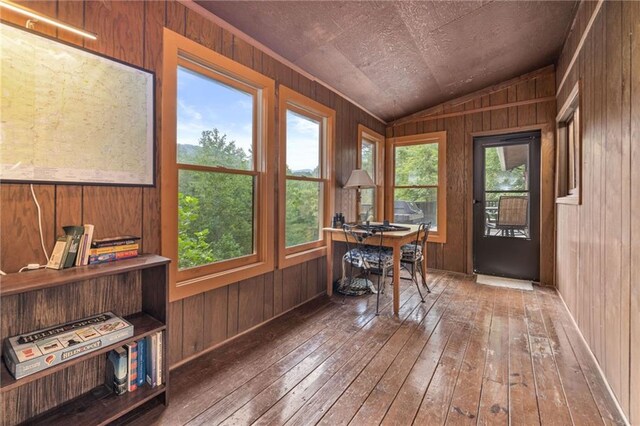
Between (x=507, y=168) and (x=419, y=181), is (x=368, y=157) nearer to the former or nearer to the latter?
(x=419, y=181)

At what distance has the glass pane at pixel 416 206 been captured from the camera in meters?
4.37

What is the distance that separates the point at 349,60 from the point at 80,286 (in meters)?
2.79

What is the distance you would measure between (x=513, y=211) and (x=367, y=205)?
6.47ft

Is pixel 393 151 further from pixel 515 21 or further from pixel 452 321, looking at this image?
pixel 452 321

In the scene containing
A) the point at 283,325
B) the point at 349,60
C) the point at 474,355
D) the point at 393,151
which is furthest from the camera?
the point at 393,151

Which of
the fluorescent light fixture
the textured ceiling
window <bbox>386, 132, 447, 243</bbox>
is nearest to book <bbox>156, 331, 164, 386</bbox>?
the fluorescent light fixture

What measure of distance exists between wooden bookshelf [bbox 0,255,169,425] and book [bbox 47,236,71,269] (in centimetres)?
5

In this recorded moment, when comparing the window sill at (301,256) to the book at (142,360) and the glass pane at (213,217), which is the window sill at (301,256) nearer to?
the glass pane at (213,217)

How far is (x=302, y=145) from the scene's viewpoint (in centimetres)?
304

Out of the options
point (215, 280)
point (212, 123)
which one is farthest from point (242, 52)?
point (215, 280)

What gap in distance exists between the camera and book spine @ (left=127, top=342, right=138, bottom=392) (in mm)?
1462

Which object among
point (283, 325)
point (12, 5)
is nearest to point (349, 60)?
point (12, 5)

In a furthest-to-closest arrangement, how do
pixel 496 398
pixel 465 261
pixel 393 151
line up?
pixel 393 151 → pixel 465 261 → pixel 496 398

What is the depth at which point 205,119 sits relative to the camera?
6.82 feet
